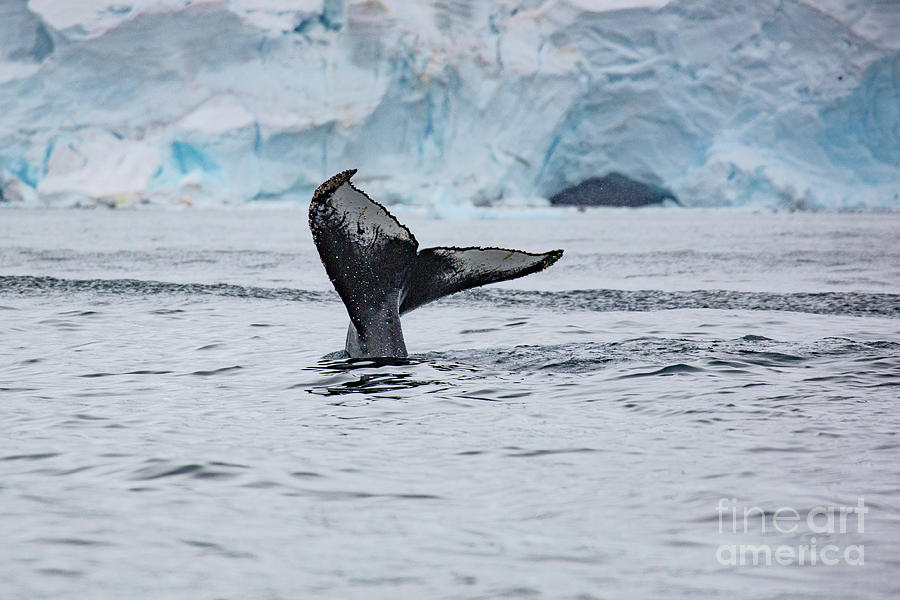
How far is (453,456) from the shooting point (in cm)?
383

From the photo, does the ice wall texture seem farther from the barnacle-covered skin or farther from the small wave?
the barnacle-covered skin

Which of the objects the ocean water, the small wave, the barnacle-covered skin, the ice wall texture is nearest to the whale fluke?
the barnacle-covered skin

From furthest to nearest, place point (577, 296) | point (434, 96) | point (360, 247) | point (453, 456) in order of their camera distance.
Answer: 1. point (434, 96)
2. point (577, 296)
3. point (360, 247)
4. point (453, 456)

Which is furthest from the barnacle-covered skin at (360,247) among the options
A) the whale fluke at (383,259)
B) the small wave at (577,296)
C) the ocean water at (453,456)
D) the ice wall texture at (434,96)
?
the ice wall texture at (434,96)

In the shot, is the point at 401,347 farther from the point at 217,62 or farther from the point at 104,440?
the point at 217,62

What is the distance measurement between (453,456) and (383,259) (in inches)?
84.2

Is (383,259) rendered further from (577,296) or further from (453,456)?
→ (577,296)

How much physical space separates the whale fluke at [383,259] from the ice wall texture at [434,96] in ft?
112

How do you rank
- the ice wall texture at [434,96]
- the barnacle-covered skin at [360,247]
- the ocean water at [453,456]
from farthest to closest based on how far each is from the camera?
the ice wall texture at [434,96] → the barnacle-covered skin at [360,247] → the ocean water at [453,456]

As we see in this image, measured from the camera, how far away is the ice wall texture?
3959 centimetres

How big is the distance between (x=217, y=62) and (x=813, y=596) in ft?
135

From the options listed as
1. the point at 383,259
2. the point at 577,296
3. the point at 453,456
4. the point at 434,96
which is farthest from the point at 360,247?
the point at 434,96

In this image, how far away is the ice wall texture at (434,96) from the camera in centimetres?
3959

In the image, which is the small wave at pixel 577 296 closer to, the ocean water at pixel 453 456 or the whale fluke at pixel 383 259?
the ocean water at pixel 453 456
